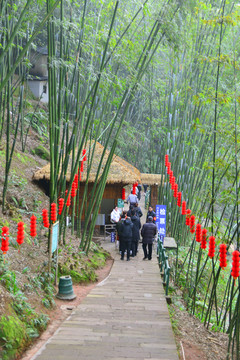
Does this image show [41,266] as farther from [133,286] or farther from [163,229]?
[163,229]

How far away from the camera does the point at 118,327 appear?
3934mm

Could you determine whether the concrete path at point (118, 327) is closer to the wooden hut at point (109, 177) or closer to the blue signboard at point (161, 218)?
the blue signboard at point (161, 218)

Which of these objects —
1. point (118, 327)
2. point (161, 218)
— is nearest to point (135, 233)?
point (161, 218)

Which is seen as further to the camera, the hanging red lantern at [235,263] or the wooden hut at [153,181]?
the wooden hut at [153,181]

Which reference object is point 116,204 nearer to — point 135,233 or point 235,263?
point 135,233

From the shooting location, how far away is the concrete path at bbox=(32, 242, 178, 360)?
3.34 metres

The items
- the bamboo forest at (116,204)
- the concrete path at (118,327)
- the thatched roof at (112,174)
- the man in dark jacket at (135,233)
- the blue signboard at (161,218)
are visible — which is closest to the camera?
the concrete path at (118,327)

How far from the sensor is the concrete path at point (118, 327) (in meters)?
3.34

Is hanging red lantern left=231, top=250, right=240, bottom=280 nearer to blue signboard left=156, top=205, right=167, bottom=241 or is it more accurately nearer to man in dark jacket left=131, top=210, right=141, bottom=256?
man in dark jacket left=131, top=210, right=141, bottom=256

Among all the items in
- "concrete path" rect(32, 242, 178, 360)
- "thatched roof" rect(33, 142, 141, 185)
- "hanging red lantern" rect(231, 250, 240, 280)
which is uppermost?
"thatched roof" rect(33, 142, 141, 185)

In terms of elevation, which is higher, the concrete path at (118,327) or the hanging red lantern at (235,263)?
the hanging red lantern at (235,263)

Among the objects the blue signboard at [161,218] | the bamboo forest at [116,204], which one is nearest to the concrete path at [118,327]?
the bamboo forest at [116,204]

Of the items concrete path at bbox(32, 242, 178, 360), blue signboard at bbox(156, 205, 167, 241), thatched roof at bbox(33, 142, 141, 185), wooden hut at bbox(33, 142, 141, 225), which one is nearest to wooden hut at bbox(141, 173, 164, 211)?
wooden hut at bbox(33, 142, 141, 225)

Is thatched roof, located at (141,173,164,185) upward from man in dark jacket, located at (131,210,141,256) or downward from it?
upward
